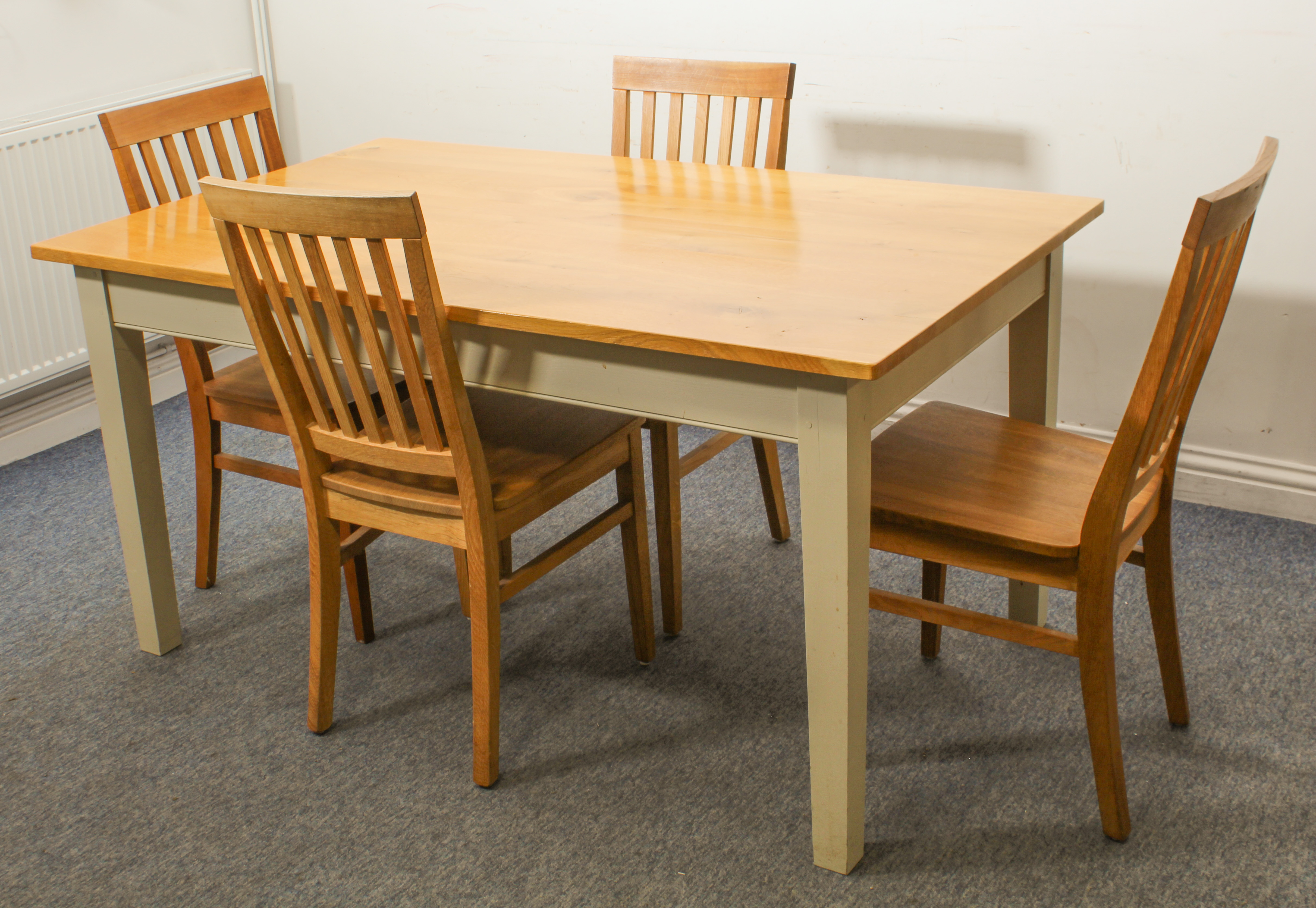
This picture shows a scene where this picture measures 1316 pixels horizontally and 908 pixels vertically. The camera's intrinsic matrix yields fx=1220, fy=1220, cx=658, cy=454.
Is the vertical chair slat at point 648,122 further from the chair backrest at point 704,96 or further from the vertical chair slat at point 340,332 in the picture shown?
the vertical chair slat at point 340,332

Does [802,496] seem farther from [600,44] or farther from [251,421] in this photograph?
[600,44]

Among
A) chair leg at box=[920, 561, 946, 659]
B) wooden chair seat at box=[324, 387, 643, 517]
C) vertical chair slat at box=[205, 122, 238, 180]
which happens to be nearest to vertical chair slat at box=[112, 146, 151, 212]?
vertical chair slat at box=[205, 122, 238, 180]

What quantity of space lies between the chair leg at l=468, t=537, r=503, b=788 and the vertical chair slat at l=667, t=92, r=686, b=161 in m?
1.01

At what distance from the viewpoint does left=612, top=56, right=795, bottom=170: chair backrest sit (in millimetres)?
2309

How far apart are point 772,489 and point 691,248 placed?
77 cm

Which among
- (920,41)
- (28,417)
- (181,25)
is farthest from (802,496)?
(181,25)

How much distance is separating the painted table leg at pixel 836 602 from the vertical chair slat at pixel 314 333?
0.66 m

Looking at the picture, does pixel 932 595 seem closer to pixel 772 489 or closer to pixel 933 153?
pixel 772 489

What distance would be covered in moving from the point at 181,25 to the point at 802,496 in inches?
102

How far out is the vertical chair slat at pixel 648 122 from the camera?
7.94 feet

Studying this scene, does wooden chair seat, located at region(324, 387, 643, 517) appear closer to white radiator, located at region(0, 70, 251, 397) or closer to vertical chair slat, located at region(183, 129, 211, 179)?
vertical chair slat, located at region(183, 129, 211, 179)

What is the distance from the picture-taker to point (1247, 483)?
260 centimetres

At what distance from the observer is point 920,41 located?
8.64 feet

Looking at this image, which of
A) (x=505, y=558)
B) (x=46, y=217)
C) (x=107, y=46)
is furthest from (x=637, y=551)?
(x=107, y=46)
